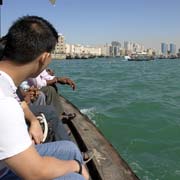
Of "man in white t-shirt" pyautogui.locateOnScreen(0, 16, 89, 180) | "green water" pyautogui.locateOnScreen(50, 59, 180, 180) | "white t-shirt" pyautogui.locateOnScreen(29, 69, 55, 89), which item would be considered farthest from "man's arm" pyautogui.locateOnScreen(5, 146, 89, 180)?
"green water" pyautogui.locateOnScreen(50, 59, 180, 180)

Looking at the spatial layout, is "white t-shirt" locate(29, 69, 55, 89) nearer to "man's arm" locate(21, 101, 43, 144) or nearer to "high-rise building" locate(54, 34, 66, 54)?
"high-rise building" locate(54, 34, 66, 54)

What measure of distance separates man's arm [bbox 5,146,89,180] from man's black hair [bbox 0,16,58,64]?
43 centimetres

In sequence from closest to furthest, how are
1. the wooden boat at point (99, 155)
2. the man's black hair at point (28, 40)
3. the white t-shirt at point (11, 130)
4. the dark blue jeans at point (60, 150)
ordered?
the white t-shirt at point (11, 130) → the man's black hair at point (28, 40) → the dark blue jeans at point (60, 150) → the wooden boat at point (99, 155)

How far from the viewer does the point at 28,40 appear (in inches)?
68.9

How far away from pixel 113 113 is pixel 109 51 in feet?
A: 527

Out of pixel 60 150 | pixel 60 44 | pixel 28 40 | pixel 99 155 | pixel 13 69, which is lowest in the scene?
pixel 99 155

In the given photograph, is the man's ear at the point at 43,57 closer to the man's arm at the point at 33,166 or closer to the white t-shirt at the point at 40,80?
the man's arm at the point at 33,166

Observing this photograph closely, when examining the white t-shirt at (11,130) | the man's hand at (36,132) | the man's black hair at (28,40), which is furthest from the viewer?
the man's hand at (36,132)

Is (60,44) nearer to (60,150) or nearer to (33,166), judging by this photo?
(60,150)

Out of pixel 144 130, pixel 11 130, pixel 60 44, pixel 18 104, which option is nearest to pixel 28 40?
pixel 18 104

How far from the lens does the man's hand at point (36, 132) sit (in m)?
2.57

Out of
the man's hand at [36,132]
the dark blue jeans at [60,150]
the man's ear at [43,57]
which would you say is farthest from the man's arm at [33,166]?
the man's hand at [36,132]

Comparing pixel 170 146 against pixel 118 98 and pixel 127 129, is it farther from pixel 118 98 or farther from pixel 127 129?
pixel 118 98

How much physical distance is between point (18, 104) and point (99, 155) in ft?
6.15
